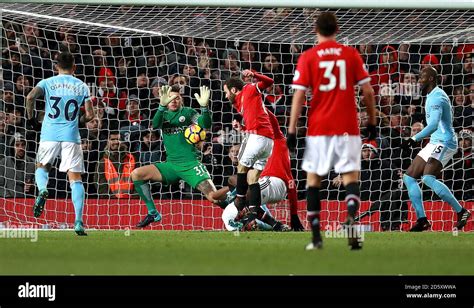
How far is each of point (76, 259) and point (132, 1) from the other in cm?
525

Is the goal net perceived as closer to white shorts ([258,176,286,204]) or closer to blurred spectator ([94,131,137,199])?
blurred spectator ([94,131,137,199])

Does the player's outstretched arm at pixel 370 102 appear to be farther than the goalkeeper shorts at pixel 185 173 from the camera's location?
No

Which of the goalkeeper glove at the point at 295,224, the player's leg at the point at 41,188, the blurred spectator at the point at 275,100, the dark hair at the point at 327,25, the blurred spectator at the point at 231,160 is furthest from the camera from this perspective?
the blurred spectator at the point at 275,100

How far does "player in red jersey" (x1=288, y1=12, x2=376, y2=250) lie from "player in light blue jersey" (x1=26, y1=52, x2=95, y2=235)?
12.3ft

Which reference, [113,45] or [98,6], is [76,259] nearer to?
[98,6]

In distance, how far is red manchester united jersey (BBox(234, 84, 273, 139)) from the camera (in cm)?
1253

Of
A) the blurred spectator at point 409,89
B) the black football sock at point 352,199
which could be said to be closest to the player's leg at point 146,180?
the blurred spectator at point 409,89

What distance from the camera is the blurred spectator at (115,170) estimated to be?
49.6ft

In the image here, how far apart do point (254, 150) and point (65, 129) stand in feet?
7.94

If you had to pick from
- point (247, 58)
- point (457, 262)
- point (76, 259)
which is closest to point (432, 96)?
point (247, 58)

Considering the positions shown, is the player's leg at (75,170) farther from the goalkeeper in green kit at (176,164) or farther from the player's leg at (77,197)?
the goalkeeper in green kit at (176,164)

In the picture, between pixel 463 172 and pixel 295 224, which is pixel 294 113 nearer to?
pixel 295 224

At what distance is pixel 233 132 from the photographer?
52.5ft

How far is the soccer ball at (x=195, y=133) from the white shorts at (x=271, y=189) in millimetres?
1265
